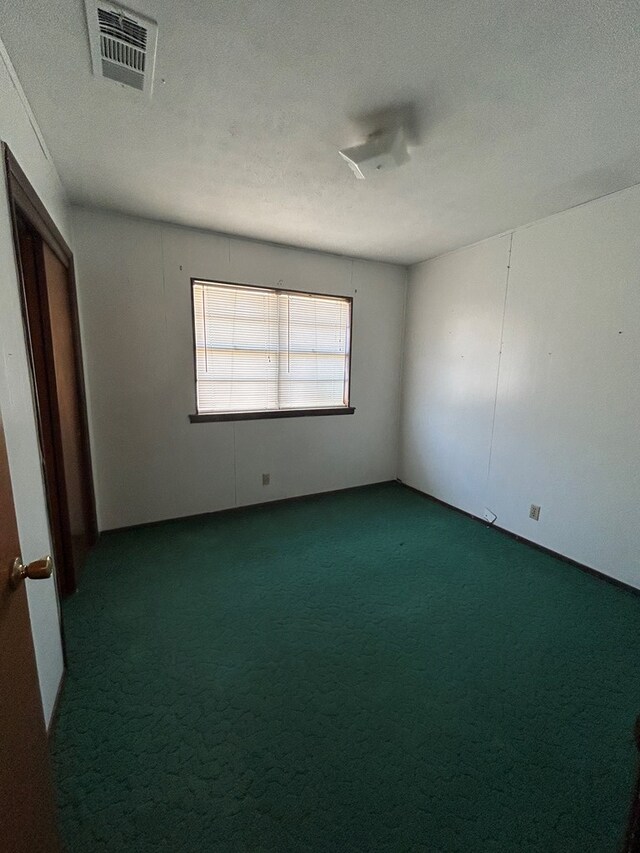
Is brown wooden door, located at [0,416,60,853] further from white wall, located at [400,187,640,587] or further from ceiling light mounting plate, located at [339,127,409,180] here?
white wall, located at [400,187,640,587]

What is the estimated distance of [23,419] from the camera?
136cm

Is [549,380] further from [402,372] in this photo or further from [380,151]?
[380,151]

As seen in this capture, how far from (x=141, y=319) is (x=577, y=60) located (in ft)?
9.44

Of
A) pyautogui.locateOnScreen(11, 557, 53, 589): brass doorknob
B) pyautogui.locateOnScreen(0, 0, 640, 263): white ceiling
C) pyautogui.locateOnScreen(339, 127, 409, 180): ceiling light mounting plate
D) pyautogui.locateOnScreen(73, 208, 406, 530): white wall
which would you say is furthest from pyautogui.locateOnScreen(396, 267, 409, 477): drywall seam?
pyautogui.locateOnScreen(11, 557, 53, 589): brass doorknob

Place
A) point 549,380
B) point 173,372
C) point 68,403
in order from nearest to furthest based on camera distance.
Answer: point 68,403
point 549,380
point 173,372

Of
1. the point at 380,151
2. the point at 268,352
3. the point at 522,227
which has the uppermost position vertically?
the point at 522,227

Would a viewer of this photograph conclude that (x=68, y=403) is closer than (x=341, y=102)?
No

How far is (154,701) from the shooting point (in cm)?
150

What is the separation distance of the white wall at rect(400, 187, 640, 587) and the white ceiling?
1.26ft

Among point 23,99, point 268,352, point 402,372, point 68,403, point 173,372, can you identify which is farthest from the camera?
point 402,372

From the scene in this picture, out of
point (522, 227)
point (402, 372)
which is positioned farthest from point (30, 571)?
point (402, 372)

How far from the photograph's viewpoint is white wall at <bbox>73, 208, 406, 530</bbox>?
2723 millimetres

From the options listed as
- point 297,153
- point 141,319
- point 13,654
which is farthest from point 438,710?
point 141,319

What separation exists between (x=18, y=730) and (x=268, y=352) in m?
2.95
